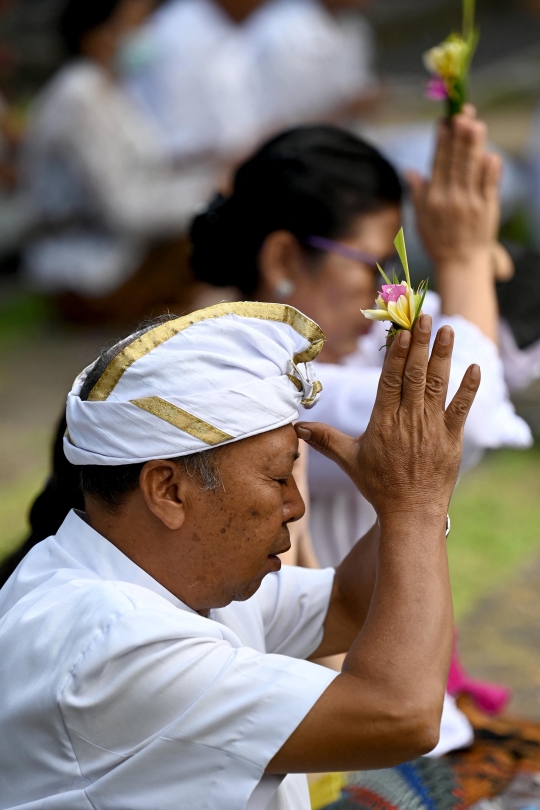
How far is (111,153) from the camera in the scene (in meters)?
7.92

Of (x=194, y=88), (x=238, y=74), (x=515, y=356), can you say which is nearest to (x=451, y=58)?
(x=515, y=356)

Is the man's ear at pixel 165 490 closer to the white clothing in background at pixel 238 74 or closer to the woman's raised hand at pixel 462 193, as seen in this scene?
the woman's raised hand at pixel 462 193

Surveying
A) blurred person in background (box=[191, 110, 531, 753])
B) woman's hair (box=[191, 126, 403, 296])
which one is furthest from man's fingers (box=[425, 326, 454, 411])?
woman's hair (box=[191, 126, 403, 296])

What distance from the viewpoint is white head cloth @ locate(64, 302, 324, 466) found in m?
1.77

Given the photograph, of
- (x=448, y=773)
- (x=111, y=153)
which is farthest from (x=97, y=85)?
(x=448, y=773)

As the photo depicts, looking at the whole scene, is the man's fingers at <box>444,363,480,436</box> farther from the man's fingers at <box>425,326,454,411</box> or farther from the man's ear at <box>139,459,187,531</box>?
the man's ear at <box>139,459,187,531</box>

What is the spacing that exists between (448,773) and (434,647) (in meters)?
1.21

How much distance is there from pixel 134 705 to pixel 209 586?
0.30 meters

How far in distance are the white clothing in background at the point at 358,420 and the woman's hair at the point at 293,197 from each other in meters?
0.37

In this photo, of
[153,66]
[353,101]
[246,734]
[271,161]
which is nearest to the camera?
[246,734]

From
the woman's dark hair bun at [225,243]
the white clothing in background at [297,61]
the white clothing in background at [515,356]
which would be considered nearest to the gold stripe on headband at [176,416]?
the woman's dark hair bun at [225,243]

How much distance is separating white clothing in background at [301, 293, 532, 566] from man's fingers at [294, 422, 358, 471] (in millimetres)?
817

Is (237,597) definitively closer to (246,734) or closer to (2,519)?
(246,734)

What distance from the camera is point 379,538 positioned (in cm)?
185
